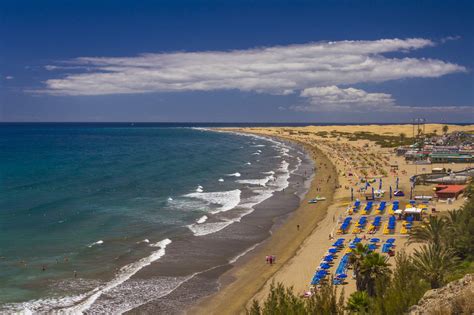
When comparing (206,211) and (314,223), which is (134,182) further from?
(314,223)

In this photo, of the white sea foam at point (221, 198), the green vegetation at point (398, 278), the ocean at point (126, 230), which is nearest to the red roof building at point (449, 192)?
the ocean at point (126, 230)

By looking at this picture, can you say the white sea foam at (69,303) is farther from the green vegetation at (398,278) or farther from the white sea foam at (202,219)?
the white sea foam at (202,219)

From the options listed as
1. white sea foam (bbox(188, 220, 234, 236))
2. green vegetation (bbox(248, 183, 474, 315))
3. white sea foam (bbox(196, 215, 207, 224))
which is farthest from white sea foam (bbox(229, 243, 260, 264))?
green vegetation (bbox(248, 183, 474, 315))

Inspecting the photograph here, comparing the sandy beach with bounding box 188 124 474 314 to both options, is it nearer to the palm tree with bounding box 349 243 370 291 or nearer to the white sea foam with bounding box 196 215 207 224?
the palm tree with bounding box 349 243 370 291

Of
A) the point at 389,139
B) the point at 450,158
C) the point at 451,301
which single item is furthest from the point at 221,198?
the point at 389,139

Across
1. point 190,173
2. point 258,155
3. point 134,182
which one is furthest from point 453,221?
point 258,155

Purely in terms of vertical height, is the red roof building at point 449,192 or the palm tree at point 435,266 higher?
the palm tree at point 435,266
